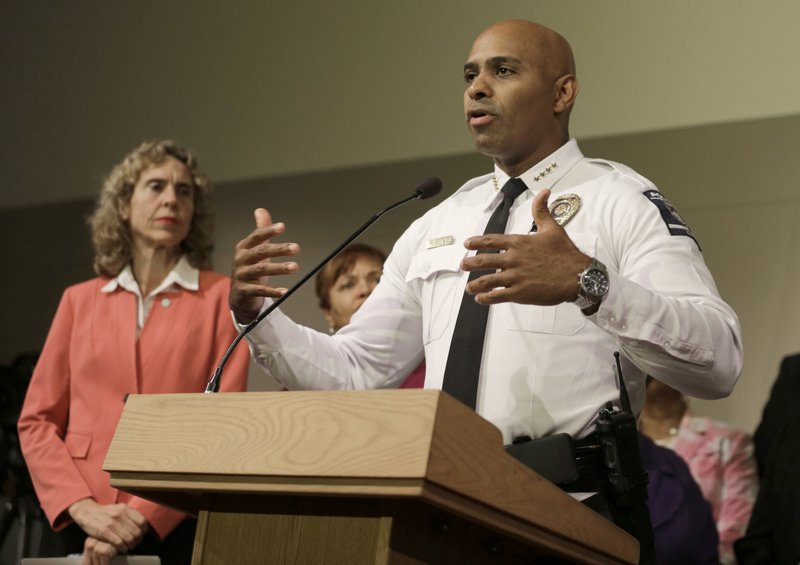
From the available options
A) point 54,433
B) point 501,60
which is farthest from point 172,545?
point 501,60

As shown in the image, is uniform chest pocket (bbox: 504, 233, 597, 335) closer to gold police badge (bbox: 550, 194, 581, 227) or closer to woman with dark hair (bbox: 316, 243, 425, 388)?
gold police badge (bbox: 550, 194, 581, 227)

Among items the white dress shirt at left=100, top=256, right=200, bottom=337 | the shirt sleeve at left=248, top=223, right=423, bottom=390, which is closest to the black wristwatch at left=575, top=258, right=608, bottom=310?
the shirt sleeve at left=248, top=223, right=423, bottom=390

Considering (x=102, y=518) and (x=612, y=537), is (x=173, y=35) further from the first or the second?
(x=612, y=537)

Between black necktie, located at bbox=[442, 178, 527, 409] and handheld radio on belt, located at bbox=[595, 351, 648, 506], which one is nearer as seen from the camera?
handheld radio on belt, located at bbox=[595, 351, 648, 506]

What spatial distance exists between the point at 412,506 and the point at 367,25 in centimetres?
318

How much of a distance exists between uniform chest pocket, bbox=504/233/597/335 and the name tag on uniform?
246 millimetres


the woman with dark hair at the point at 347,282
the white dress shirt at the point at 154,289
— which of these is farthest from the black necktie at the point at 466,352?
the woman with dark hair at the point at 347,282

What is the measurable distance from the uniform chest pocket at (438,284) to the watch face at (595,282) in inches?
19.5

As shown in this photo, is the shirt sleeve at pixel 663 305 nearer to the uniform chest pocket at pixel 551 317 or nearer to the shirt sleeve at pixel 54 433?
the uniform chest pocket at pixel 551 317

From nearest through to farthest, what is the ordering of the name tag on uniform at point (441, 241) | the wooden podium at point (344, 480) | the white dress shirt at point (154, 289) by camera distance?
the wooden podium at point (344, 480) < the name tag on uniform at point (441, 241) < the white dress shirt at point (154, 289)

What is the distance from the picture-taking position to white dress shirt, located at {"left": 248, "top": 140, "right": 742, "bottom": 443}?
1.62m

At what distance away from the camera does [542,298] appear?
1448 millimetres

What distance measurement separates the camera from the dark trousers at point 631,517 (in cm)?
168

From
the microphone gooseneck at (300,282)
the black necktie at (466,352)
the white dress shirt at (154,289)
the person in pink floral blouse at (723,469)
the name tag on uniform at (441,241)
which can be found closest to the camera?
the microphone gooseneck at (300,282)
